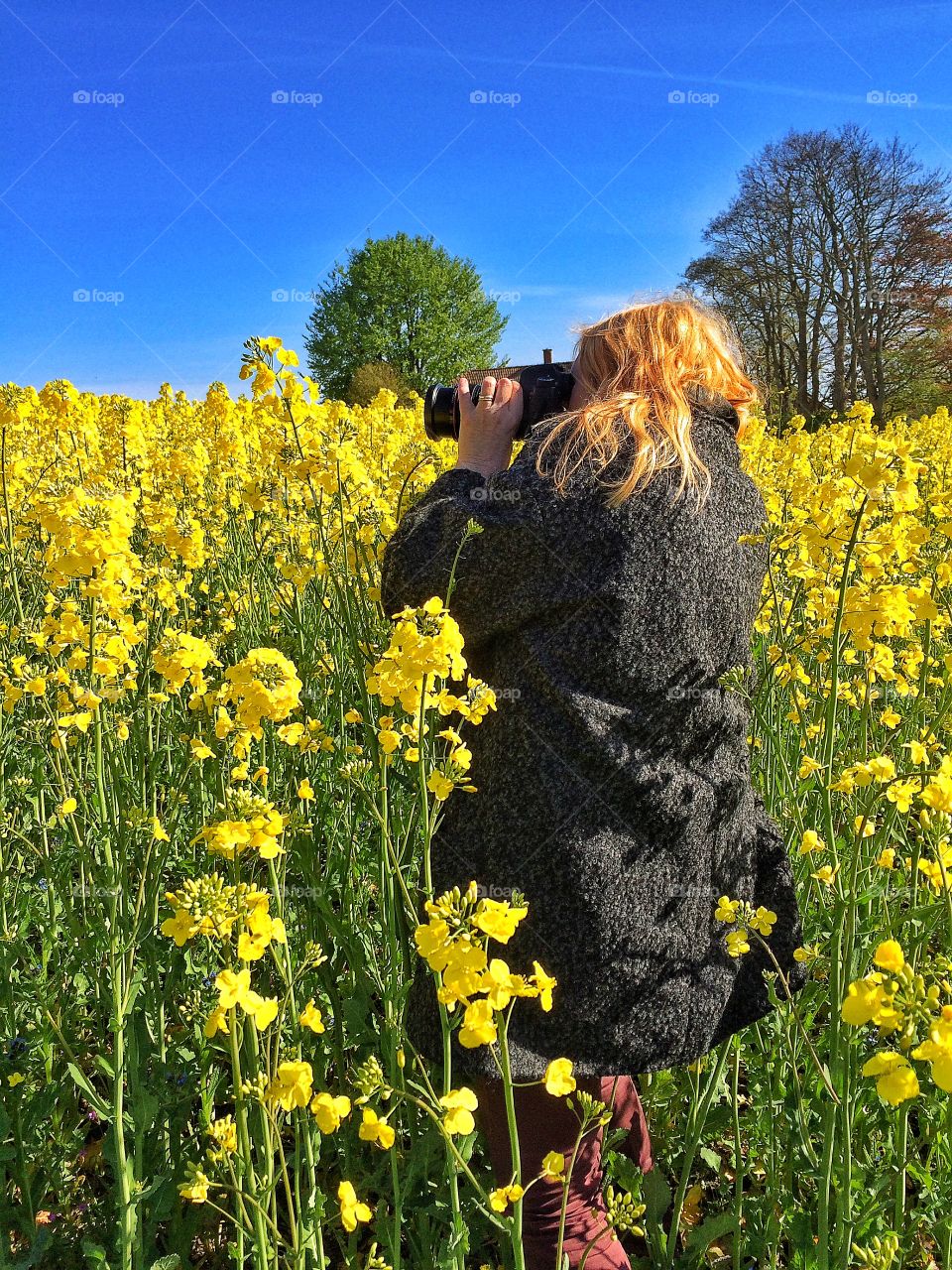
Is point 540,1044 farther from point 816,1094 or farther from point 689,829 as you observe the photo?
point 816,1094

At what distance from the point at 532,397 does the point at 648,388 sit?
0.24 m

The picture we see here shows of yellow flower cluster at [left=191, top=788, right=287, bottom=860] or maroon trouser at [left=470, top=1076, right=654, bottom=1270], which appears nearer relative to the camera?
yellow flower cluster at [left=191, top=788, right=287, bottom=860]

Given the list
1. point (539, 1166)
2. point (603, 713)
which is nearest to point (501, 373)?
point (603, 713)

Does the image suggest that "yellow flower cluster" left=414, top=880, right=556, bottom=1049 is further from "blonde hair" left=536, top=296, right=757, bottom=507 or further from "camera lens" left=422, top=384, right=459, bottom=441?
"camera lens" left=422, top=384, right=459, bottom=441

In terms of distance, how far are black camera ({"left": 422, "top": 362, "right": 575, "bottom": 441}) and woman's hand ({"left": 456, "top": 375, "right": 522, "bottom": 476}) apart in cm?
2

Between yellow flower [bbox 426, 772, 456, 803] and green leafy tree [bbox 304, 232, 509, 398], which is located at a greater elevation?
green leafy tree [bbox 304, 232, 509, 398]

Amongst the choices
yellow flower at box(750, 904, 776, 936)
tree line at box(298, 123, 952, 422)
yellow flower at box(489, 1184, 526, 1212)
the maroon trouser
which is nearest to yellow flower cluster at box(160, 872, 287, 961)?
yellow flower at box(489, 1184, 526, 1212)

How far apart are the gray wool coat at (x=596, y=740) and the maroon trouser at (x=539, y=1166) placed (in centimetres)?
18

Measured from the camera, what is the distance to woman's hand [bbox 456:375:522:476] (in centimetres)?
183

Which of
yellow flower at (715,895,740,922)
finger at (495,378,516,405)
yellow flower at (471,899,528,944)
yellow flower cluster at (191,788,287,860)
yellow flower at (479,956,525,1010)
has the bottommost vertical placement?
yellow flower at (715,895,740,922)

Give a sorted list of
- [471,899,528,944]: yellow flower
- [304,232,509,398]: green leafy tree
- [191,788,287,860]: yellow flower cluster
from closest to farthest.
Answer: [471,899,528,944]: yellow flower < [191,788,287,860]: yellow flower cluster < [304,232,509,398]: green leafy tree

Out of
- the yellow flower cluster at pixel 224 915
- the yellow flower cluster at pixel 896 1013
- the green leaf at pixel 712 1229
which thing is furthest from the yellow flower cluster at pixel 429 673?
the green leaf at pixel 712 1229

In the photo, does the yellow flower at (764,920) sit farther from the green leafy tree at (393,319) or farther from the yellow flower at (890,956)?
the green leafy tree at (393,319)

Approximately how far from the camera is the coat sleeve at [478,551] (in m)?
1.59
